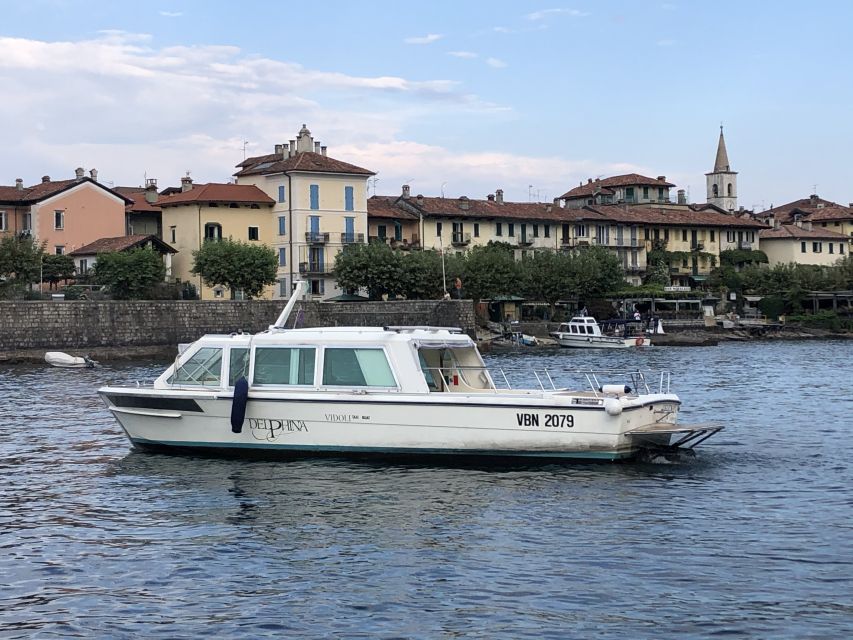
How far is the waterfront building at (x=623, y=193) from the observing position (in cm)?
12294

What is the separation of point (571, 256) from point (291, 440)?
78281mm

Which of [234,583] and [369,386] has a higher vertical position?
[369,386]

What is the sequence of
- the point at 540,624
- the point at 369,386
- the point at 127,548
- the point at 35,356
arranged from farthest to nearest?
1. the point at 35,356
2. the point at 369,386
3. the point at 127,548
4. the point at 540,624

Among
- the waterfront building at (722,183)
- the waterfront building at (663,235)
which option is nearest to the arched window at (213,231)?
the waterfront building at (663,235)

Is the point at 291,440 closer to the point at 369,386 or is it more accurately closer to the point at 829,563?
the point at 369,386

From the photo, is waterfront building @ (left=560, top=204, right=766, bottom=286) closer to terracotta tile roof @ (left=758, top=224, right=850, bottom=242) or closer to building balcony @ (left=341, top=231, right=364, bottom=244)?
terracotta tile roof @ (left=758, top=224, right=850, bottom=242)

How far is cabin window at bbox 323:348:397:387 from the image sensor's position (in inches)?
927

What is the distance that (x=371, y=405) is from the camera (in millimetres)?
23141

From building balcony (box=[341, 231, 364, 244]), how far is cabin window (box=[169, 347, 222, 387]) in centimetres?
6640

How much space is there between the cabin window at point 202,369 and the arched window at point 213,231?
2484 inches

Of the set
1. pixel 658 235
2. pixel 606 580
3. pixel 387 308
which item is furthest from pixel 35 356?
pixel 658 235

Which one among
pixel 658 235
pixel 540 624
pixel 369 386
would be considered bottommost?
pixel 540 624

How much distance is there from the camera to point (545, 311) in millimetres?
99750

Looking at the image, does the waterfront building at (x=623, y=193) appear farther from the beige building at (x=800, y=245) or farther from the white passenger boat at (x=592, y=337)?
the white passenger boat at (x=592, y=337)
